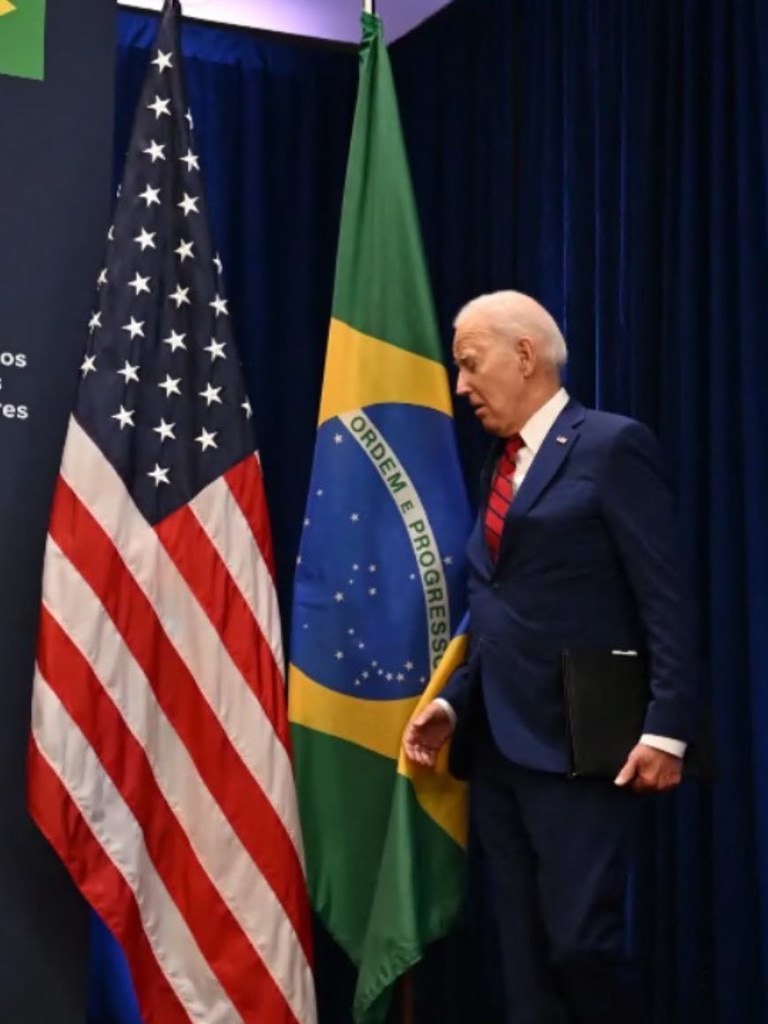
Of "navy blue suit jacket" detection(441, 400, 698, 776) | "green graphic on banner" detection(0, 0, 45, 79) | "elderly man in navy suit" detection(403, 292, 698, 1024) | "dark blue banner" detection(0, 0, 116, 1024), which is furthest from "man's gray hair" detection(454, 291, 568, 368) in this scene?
"green graphic on banner" detection(0, 0, 45, 79)

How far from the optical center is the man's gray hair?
2369 mm

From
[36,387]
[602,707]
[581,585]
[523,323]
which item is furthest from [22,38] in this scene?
[602,707]

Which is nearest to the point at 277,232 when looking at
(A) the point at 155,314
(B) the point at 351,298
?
(B) the point at 351,298

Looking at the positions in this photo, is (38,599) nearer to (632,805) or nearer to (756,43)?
(632,805)

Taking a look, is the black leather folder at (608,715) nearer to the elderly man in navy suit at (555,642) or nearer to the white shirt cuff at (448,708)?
the elderly man in navy suit at (555,642)

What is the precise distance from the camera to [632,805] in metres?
2.20

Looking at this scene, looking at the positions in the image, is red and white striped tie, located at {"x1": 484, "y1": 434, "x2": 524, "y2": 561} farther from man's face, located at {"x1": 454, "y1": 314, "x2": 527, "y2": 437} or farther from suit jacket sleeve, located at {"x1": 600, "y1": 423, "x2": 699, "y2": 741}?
suit jacket sleeve, located at {"x1": 600, "y1": 423, "x2": 699, "y2": 741}

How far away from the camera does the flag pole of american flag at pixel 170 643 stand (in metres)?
2.48

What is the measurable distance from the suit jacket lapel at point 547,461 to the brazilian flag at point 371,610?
470mm

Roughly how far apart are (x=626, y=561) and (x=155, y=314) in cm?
101

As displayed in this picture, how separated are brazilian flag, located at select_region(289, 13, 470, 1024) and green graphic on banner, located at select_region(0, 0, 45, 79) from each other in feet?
2.43

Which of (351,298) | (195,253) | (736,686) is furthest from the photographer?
(351,298)

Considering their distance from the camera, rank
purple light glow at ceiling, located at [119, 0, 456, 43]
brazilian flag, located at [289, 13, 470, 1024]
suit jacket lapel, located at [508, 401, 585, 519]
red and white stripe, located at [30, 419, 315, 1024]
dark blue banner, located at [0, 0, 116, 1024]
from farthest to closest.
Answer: purple light glow at ceiling, located at [119, 0, 456, 43], brazilian flag, located at [289, 13, 470, 1024], dark blue banner, located at [0, 0, 116, 1024], red and white stripe, located at [30, 419, 315, 1024], suit jacket lapel, located at [508, 401, 585, 519]

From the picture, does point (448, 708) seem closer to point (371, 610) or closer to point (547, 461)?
point (371, 610)
